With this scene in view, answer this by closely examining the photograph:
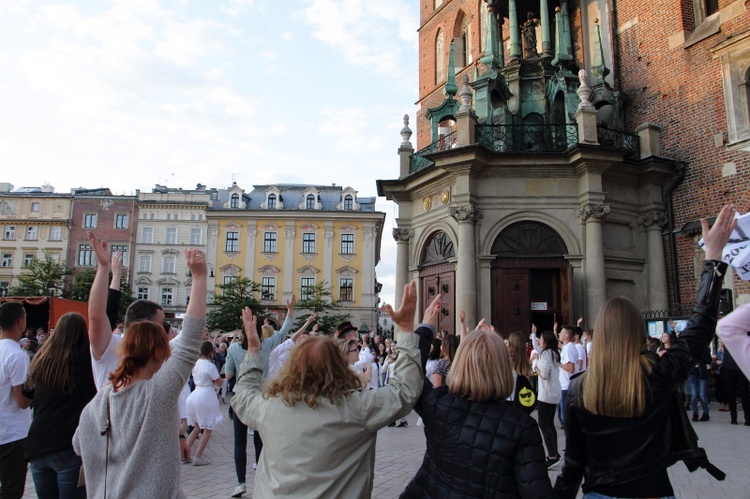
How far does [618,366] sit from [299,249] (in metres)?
55.1

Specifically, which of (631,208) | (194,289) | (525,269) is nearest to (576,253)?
(525,269)

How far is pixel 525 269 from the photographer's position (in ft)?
55.4

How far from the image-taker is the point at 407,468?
8.37m

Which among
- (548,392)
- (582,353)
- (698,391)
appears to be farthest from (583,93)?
(548,392)

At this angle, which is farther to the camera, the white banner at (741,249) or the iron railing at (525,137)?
the iron railing at (525,137)

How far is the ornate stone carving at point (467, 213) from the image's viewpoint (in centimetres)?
1678

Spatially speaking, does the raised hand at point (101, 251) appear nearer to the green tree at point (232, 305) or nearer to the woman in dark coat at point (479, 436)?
the woman in dark coat at point (479, 436)

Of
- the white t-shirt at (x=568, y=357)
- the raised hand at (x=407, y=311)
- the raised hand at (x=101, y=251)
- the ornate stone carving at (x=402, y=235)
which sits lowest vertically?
the white t-shirt at (x=568, y=357)

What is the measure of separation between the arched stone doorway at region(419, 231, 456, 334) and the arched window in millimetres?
10268

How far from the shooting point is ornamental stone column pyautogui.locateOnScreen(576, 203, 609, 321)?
16.0 meters

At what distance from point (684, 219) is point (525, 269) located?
514 centimetres

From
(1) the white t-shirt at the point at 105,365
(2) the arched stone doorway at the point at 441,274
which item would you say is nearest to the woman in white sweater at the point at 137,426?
(1) the white t-shirt at the point at 105,365

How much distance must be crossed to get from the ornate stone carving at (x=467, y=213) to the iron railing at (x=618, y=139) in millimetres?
4554

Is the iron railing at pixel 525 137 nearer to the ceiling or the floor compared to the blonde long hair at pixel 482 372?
nearer to the ceiling
